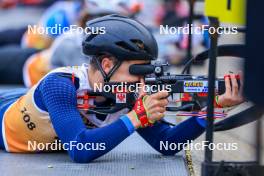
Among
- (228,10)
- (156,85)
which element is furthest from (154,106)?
(228,10)

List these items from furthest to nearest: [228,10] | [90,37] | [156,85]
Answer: [90,37], [156,85], [228,10]

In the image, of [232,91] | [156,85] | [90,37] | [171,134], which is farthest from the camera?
[171,134]

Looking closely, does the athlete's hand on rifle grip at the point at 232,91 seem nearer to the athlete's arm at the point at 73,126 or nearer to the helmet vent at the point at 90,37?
the athlete's arm at the point at 73,126

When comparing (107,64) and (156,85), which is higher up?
(107,64)

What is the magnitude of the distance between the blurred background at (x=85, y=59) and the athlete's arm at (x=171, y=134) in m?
0.15

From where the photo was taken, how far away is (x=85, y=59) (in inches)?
316

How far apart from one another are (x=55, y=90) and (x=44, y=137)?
0.40 meters

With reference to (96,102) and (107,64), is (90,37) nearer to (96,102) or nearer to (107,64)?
(107,64)

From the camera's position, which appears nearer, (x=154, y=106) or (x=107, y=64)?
(x=154, y=106)

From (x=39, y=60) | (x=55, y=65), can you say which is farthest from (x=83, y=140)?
(x=39, y=60)

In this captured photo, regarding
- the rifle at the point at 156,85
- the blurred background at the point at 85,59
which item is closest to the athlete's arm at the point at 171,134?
the blurred background at the point at 85,59

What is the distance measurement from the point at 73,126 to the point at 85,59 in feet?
11.5

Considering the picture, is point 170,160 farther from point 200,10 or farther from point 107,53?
point 200,10

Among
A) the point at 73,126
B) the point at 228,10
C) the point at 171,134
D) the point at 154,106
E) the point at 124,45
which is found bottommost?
the point at 171,134
